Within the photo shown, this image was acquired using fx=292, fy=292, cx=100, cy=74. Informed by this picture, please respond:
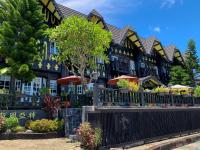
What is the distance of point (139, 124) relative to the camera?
15.5 metres

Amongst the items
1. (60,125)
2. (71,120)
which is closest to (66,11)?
(71,120)

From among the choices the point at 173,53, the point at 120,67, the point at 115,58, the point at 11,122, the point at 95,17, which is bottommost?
the point at 11,122

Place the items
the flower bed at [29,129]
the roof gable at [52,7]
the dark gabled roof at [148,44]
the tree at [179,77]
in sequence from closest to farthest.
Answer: the flower bed at [29,129] < the roof gable at [52,7] < the dark gabled roof at [148,44] < the tree at [179,77]

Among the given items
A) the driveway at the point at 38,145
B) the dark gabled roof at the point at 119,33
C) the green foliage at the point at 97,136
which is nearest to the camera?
the green foliage at the point at 97,136

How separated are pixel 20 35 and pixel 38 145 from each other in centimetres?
997

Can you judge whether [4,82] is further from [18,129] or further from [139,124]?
[139,124]

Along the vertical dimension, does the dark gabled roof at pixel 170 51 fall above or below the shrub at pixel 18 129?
above

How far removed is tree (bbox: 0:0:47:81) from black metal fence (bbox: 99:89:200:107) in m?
8.08

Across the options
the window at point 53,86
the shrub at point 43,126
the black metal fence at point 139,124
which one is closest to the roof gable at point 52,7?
the window at point 53,86

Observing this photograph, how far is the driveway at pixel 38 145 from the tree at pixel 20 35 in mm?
6588

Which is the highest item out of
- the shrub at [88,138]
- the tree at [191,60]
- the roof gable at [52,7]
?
the roof gable at [52,7]

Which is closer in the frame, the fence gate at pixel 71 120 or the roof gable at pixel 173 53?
the fence gate at pixel 71 120

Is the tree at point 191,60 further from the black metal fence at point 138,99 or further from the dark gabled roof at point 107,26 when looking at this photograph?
the black metal fence at point 138,99

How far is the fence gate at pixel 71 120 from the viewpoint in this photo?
16797mm
